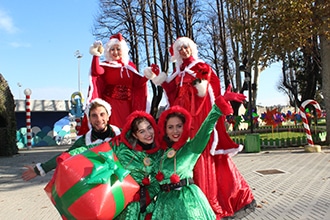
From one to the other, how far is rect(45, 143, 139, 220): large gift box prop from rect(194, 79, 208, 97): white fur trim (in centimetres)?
159

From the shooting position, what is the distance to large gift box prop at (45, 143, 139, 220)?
2.23 meters

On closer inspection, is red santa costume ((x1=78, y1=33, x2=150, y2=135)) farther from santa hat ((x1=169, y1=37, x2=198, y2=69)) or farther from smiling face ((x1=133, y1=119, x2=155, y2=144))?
smiling face ((x1=133, y1=119, x2=155, y2=144))

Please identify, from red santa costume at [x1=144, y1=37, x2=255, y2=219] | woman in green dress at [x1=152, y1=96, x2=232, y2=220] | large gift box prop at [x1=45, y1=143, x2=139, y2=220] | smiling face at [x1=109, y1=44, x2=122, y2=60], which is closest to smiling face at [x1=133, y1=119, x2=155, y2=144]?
woman in green dress at [x1=152, y1=96, x2=232, y2=220]

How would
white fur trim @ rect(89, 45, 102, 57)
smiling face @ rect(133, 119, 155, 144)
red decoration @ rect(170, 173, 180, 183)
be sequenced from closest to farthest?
red decoration @ rect(170, 173, 180, 183) → smiling face @ rect(133, 119, 155, 144) → white fur trim @ rect(89, 45, 102, 57)

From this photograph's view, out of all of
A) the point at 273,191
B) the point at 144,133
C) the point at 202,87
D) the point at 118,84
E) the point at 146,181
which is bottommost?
the point at 273,191

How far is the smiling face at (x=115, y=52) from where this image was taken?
420 centimetres

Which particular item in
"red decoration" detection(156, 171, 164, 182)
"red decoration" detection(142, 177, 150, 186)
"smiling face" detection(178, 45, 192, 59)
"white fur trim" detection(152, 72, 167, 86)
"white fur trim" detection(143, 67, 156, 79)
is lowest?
"red decoration" detection(142, 177, 150, 186)

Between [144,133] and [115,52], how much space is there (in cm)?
170

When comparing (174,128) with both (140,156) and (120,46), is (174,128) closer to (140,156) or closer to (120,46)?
(140,156)

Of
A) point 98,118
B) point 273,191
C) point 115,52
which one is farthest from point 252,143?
point 98,118

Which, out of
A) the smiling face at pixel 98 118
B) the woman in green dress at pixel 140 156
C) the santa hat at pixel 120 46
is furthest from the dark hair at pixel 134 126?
the santa hat at pixel 120 46

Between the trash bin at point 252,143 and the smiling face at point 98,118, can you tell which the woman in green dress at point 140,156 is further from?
the trash bin at point 252,143

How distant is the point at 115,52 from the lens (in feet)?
13.8

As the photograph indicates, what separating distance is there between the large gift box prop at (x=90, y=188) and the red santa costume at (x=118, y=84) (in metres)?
1.57
